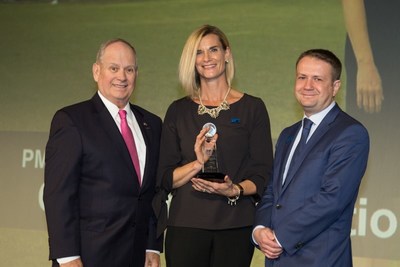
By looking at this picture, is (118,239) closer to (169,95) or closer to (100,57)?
(100,57)

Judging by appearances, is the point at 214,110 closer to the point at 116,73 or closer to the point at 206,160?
the point at 206,160

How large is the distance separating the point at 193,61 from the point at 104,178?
2.68 feet

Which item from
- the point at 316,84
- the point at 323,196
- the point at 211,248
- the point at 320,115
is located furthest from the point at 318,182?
the point at 211,248

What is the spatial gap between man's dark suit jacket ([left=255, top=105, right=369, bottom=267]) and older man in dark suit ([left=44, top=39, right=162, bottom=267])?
2.31 feet

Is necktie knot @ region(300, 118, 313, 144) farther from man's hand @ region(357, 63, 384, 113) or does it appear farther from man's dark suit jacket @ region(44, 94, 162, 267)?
man's hand @ region(357, 63, 384, 113)

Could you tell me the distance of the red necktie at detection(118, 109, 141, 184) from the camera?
3.44 metres

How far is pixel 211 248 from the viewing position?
357 centimetres

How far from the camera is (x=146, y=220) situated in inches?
138

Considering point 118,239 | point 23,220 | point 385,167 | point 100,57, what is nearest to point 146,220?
point 118,239

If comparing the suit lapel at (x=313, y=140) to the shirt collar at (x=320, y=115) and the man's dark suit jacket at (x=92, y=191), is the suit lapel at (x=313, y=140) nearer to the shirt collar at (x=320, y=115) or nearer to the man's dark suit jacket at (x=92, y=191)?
the shirt collar at (x=320, y=115)

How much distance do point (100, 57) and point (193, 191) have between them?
2.66 feet

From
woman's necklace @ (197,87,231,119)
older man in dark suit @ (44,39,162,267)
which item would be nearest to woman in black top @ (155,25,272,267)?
woman's necklace @ (197,87,231,119)

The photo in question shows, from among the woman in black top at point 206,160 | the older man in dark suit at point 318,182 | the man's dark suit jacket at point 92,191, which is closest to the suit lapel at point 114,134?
the man's dark suit jacket at point 92,191

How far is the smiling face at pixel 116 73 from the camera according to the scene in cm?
342
